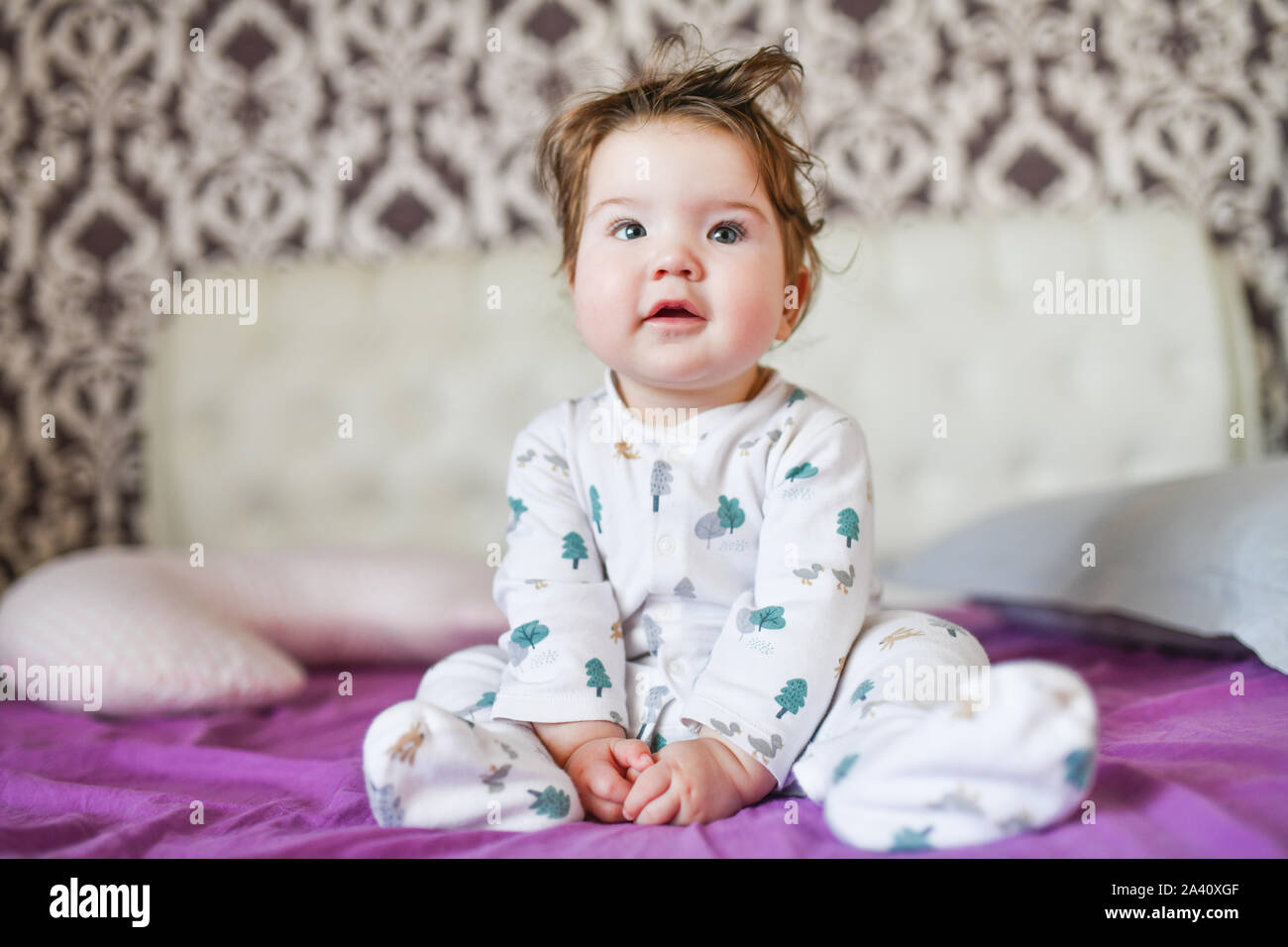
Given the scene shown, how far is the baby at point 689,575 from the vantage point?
2.71 feet

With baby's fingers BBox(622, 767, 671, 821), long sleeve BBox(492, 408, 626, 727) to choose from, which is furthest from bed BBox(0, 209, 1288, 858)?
baby's fingers BBox(622, 767, 671, 821)

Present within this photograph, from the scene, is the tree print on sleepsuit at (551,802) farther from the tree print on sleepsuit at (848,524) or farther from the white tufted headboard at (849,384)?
the white tufted headboard at (849,384)

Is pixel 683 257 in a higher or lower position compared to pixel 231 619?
higher

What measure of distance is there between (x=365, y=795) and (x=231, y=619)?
631 mm

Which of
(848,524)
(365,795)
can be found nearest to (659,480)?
(848,524)

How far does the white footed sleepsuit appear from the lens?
0.73m

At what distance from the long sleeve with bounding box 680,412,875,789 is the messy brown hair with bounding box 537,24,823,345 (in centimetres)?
21

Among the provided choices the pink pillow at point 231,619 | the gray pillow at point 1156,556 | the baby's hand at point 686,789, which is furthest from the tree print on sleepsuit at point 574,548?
the gray pillow at point 1156,556

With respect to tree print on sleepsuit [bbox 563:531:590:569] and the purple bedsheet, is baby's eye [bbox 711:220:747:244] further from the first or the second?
the purple bedsheet

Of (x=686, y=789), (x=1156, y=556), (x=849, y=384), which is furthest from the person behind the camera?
(x=849, y=384)

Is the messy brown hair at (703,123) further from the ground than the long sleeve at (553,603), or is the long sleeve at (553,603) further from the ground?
the messy brown hair at (703,123)

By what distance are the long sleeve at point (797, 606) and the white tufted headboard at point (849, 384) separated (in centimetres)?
97

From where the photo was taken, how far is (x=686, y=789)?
0.85 metres

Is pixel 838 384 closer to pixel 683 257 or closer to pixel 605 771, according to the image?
pixel 683 257
